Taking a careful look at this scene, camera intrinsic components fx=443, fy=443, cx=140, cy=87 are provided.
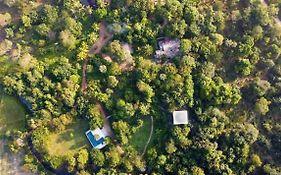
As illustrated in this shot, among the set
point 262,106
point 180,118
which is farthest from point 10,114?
point 262,106

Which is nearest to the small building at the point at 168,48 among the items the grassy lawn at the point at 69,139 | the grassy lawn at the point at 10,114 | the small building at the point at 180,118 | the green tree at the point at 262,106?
the small building at the point at 180,118

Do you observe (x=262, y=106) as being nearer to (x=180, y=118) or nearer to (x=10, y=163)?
(x=180, y=118)

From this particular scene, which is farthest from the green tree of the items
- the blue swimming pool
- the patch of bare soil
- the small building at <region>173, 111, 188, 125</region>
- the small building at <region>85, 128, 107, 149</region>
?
the patch of bare soil

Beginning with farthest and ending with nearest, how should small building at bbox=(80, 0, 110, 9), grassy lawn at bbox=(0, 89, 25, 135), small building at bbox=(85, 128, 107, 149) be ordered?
small building at bbox=(80, 0, 110, 9) → grassy lawn at bbox=(0, 89, 25, 135) → small building at bbox=(85, 128, 107, 149)

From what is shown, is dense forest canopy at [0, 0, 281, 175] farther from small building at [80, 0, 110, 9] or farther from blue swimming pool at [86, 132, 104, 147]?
blue swimming pool at [86, 132, 104, 147]

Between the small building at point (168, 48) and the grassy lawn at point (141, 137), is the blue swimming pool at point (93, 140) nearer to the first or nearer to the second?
the grassy lawn at point (141, 137)

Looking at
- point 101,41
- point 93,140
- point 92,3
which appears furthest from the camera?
point 92,3
